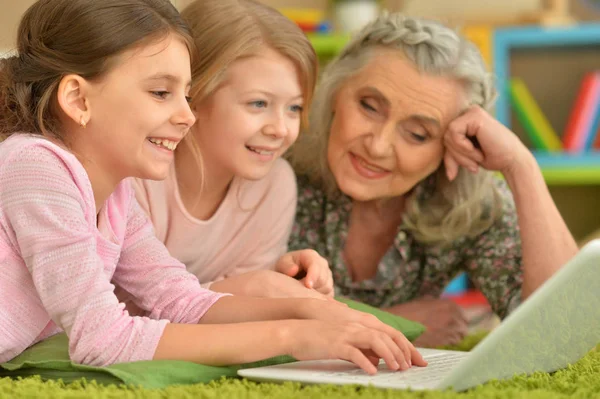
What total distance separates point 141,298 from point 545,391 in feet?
2.10

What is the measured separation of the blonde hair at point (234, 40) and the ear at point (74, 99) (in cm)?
35

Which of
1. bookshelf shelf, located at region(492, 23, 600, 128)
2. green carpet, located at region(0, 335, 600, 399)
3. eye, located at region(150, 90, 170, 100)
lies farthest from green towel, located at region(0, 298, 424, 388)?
bookshelf shelf, located at region(492, 23, 600, 128)

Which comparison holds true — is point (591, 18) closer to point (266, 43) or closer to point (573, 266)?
point (266, 43)

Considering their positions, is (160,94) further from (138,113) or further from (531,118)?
(531,118)

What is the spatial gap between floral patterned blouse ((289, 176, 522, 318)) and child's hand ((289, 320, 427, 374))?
74cm

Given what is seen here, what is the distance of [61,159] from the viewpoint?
1143mm

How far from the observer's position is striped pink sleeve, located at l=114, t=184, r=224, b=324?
1.30 metres

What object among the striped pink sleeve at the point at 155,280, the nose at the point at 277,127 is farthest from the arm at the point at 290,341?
the nose at the point at 277,127

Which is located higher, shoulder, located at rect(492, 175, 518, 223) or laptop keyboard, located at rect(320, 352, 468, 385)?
laptop keyboard, located at rect(320, 352, 468, 385)

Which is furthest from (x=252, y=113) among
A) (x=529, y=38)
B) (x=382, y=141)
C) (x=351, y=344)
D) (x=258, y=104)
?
(x=529, y=38)

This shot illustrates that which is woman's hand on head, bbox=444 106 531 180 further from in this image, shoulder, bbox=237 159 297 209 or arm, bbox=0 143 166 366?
arm, bbox=0 143 166 366

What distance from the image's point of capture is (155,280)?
4.37 ft

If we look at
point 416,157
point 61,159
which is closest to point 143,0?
point 61,159

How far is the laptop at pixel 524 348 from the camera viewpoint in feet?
3.03
